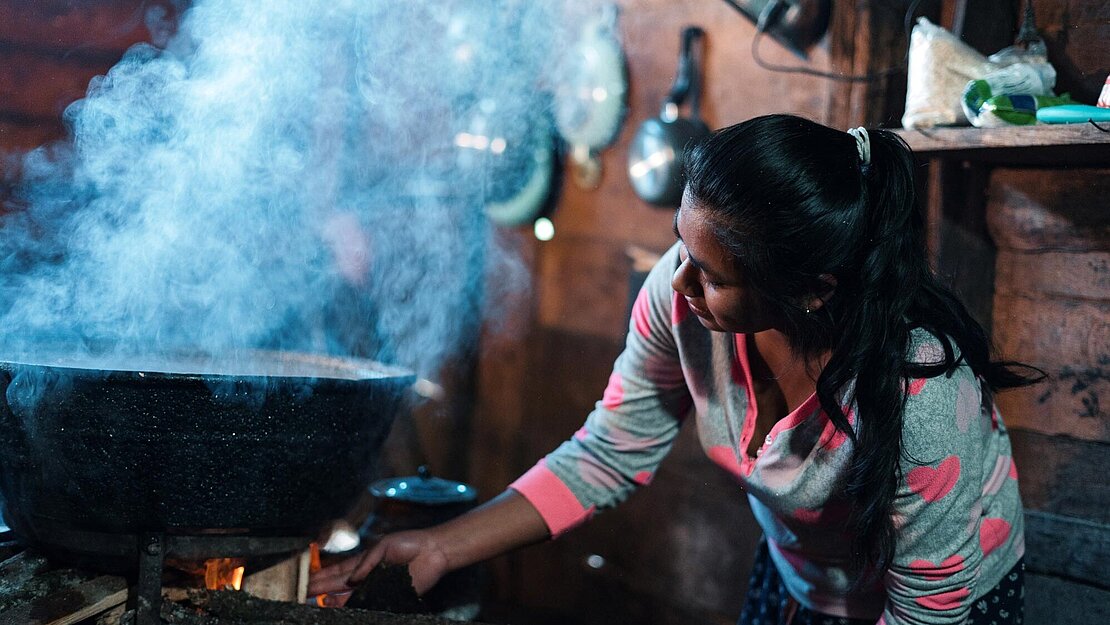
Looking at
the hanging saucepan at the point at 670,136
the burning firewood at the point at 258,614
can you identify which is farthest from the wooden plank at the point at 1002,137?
the burning firewood at the point at 258,614

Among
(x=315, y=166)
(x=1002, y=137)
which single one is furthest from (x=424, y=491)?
(x=315, y=166)

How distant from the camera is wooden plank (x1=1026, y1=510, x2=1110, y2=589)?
6.63 feet

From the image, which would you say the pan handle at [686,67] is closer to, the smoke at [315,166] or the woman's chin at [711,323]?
the smoke at [315,166]

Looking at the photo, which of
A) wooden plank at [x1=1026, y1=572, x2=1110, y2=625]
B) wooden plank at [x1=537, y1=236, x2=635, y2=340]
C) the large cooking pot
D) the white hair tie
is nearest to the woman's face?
the white hair tie

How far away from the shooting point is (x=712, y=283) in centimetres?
137

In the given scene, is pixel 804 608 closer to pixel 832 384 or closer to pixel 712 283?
pixel 832 384

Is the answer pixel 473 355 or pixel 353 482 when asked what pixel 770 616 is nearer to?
pixel 353 482

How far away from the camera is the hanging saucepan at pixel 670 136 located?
3184 mm

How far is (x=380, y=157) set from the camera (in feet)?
13.4

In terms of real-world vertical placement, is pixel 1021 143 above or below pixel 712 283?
above

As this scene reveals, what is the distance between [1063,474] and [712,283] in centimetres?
139

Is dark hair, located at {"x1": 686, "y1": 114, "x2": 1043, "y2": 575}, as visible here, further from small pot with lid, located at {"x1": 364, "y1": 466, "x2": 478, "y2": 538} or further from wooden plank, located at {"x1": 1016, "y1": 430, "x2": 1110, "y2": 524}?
small pot with lid, located at {"x1": 364, "y1": 466, "x2": 478, "y2": 538}

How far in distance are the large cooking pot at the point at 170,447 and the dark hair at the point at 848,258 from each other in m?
0.70

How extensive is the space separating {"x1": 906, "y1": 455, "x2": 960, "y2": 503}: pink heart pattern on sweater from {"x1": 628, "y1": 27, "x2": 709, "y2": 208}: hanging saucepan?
197 centimetres
